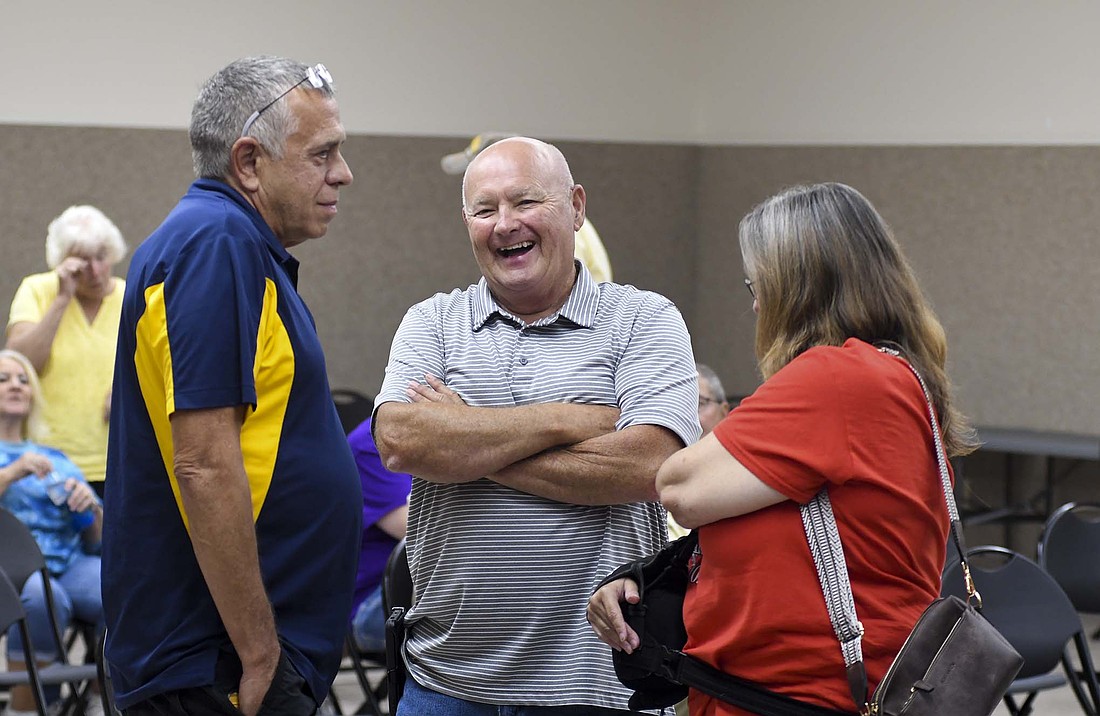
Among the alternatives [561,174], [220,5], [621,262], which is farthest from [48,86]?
[561,174]

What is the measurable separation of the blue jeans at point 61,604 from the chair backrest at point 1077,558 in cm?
307

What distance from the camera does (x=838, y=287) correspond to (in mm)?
1818

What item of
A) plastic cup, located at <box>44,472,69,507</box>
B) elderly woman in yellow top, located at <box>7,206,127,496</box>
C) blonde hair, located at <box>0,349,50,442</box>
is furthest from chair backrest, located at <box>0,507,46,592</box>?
elderly woman in yellow top, located at <box>7,206,127,496</box>

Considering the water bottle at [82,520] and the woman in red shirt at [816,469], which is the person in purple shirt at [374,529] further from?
the woman in red shirt at [816,469]

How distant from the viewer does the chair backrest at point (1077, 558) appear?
430 centimetres

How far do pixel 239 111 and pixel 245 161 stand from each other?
0.24ft

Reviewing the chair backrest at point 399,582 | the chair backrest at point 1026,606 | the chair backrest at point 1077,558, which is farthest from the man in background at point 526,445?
the chair backrest at point 1077,558

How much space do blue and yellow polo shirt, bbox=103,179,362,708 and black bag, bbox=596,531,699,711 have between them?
44 centimetres

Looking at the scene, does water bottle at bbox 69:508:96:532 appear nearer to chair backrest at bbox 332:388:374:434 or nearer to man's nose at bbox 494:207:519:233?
chair backrest at bbox 332:388:374:434

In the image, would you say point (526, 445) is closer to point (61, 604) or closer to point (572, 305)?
point (572, 305)

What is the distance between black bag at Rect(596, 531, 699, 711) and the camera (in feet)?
6.11

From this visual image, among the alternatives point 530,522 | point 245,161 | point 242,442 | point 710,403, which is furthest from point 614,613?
point 710,403

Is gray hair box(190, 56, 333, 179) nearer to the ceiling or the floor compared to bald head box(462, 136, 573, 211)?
nearer to the ceiling

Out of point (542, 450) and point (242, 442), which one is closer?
point (242, 442)
